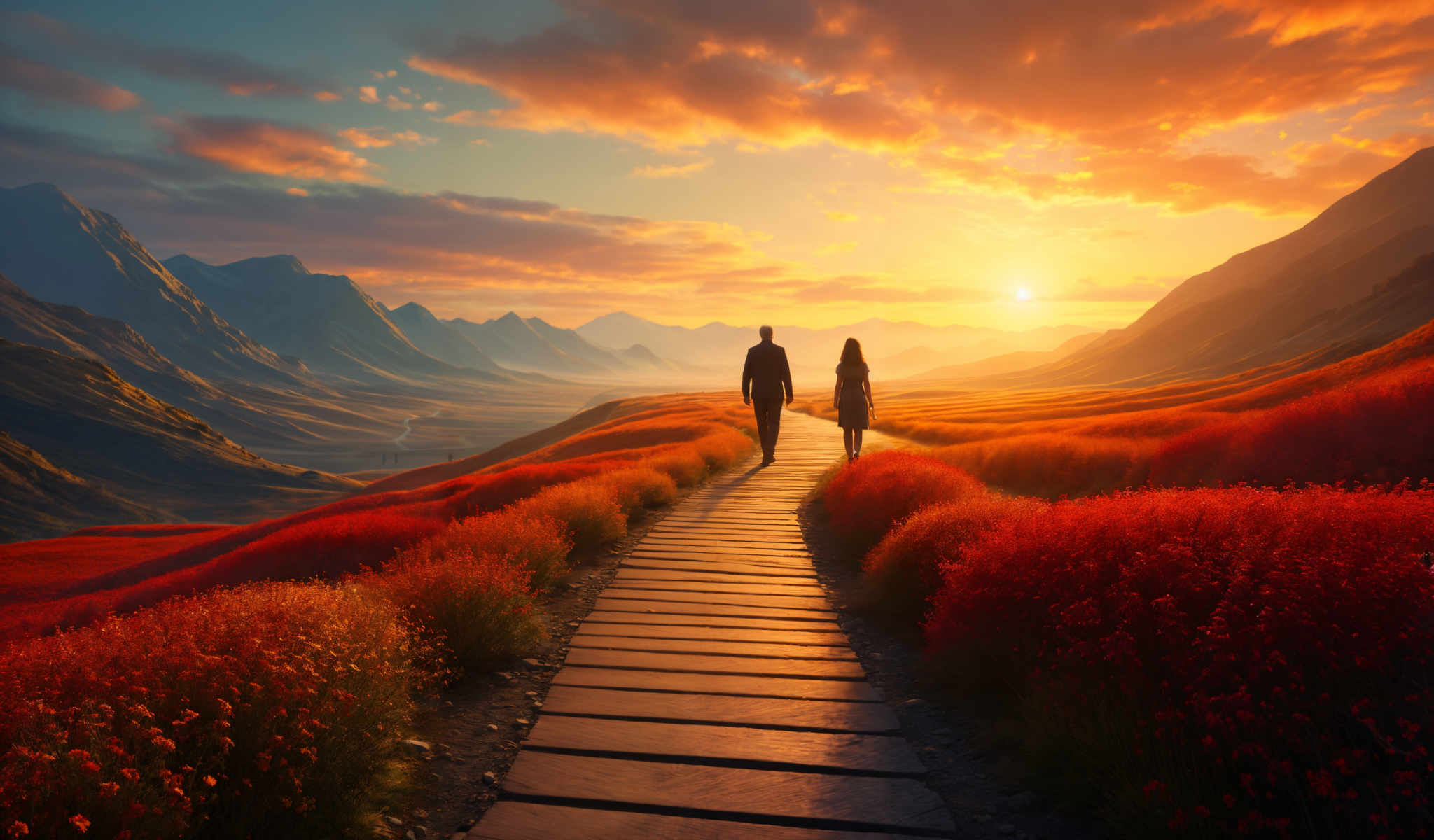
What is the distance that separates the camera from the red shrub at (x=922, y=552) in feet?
23.2

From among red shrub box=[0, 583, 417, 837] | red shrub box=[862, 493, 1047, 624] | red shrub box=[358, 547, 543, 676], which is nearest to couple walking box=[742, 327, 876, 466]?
red shrub box=[862, 493, 1047, 624]

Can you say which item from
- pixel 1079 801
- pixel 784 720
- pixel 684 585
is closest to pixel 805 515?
pixel 684 585

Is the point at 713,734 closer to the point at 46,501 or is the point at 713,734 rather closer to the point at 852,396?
the point at 852,396

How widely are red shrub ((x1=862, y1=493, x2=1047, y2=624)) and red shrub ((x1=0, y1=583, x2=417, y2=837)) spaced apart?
495 centimetres

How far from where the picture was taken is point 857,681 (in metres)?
5.66

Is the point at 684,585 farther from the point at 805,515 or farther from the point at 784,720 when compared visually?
the point at 805,515

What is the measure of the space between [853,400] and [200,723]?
46.8ft

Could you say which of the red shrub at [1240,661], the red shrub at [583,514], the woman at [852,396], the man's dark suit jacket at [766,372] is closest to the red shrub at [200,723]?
the red shrub at [1240,661]

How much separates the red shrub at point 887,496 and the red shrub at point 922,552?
4.98 ft

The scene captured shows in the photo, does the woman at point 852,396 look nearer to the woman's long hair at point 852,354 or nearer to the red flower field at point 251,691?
the woman's long hair at point 852,354

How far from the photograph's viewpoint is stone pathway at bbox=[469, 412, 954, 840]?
3775 mm

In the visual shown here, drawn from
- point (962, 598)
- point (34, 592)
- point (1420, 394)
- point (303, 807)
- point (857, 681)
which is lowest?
point (34, 592)

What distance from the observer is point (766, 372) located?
54.3 ft

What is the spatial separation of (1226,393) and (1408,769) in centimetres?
5199
